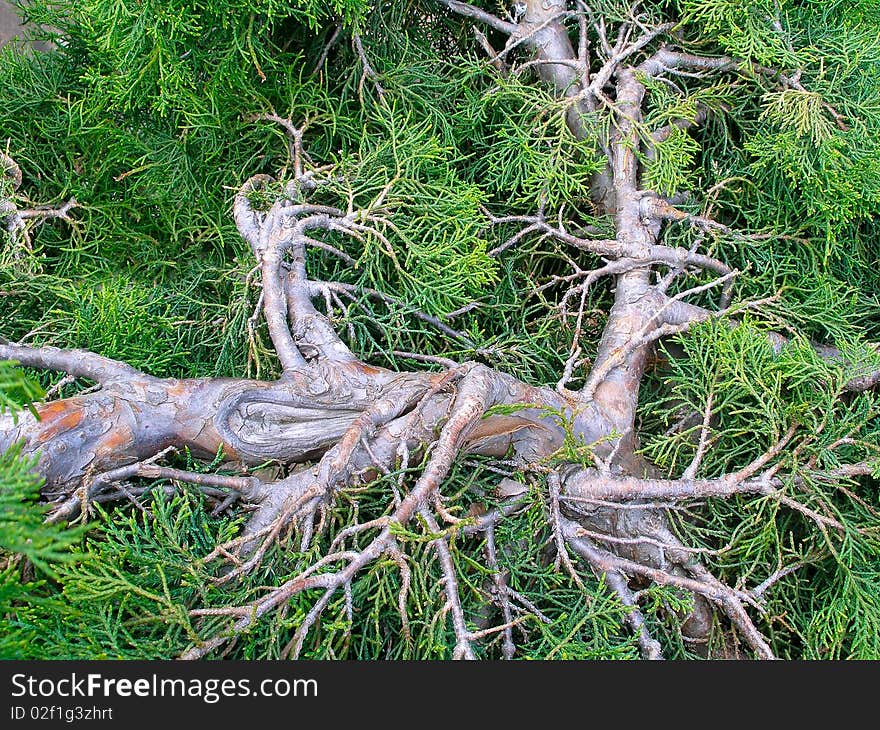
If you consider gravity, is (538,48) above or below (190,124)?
above

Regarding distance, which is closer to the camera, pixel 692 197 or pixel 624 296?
pixel 624 296

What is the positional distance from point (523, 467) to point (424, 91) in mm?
1140

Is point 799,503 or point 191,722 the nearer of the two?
point 191,722

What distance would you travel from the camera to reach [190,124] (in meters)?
1.86

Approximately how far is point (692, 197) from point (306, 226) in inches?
44.8

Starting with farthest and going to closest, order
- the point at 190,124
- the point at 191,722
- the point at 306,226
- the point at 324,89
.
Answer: the point at 324,89 < the point at 190,124 < the point at 306,226 < the point at 191,722

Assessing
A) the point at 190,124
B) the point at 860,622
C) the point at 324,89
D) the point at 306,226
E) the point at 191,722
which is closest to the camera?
the point at 191,722

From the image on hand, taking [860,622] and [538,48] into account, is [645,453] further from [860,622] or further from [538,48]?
[538,48]

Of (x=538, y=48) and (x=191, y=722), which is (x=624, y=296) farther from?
(x=191, y=722)

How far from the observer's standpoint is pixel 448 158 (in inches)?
80.4

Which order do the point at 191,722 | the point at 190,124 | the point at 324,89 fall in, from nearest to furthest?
the point at 191,722 < the point at 190,124 < the point at 324,89

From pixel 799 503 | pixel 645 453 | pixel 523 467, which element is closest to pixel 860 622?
pixel 799 503

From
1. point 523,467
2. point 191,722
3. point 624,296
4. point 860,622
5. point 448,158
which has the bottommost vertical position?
point 860,622

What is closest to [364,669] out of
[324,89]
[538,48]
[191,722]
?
[191,722]
